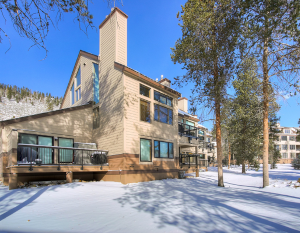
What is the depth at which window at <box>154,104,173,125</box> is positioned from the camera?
14.9 meters

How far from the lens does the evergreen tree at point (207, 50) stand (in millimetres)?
10828

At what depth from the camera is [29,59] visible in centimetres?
550

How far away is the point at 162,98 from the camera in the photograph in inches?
612

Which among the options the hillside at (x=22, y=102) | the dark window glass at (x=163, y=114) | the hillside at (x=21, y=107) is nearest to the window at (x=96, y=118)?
the dark window glass at (x=163, y=114)

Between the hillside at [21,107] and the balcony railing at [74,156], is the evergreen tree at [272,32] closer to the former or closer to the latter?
the balcony railing at [74,156]

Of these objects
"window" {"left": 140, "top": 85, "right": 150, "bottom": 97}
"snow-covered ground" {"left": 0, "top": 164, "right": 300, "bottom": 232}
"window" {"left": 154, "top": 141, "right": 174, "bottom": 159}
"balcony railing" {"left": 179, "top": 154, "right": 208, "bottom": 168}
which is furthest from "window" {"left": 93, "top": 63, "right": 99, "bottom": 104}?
"balcony railing" {"left": 179, "top": 154, "right": 208, "bottom": 168}

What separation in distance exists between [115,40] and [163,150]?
8.61m

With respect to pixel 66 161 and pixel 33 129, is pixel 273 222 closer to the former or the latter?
pixel 66 161

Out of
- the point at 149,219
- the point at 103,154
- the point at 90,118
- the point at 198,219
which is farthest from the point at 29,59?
the point at 90,118

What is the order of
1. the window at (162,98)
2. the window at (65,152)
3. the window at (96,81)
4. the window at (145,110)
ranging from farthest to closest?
the window at (96,81) < the window at (162,98) < the window at (145,110) < the window at (65,152)

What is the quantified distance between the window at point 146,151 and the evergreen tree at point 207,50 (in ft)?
14.5

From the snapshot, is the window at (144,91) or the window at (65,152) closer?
the window at (65,152)

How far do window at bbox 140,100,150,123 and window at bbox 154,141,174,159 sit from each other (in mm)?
1935

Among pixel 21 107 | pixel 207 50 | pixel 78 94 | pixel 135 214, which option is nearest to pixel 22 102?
pixel 21 107
